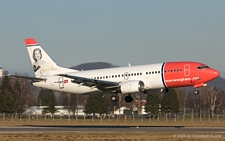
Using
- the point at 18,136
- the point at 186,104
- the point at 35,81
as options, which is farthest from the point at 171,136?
the point at 186,104

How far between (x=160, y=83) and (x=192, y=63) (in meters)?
4.19

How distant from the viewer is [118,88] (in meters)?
62.0

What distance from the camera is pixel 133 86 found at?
5978 cm

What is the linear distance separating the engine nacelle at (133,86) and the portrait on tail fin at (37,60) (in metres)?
14.2

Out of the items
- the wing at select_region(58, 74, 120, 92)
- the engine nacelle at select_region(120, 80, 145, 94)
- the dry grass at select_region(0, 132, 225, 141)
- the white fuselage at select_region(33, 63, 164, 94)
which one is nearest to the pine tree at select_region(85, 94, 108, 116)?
the white fuselage at select_region(33, 63, 164, 94)

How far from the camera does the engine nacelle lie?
196ft

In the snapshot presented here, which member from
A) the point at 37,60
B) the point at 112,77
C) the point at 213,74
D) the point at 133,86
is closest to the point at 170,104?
the point at 37,60

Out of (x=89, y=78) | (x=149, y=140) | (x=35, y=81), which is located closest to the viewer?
(x=149, y=140)

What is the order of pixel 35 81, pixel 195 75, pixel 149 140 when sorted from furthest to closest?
pixel 35 81
pixel 195 75
pixel 149 140

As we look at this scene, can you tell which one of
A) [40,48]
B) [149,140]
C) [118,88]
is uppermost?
[40,48]

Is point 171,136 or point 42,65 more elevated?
point 42,65

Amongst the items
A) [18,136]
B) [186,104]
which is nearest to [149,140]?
[18,136]

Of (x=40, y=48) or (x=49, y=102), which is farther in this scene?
(x=49, y=102)

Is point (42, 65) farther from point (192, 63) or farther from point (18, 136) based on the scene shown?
point (18, 136)
